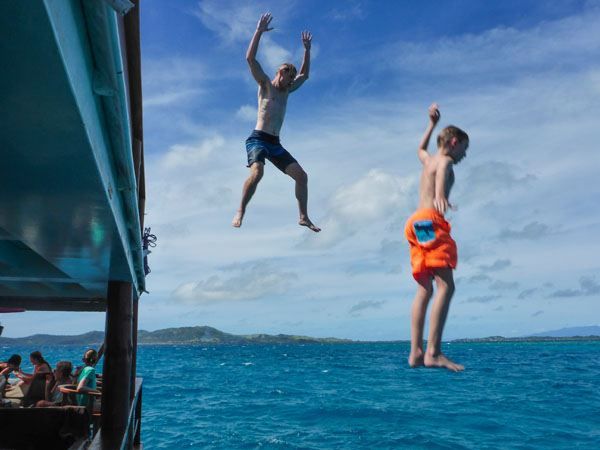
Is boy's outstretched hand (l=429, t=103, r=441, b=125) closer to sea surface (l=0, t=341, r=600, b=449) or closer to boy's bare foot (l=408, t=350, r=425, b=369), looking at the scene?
boy's bare foot (l=408, t=350, r=425, b=369)

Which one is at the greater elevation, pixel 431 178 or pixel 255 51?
pixel 255 51

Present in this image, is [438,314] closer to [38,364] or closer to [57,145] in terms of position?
[57,145]

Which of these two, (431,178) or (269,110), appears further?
(269,110)

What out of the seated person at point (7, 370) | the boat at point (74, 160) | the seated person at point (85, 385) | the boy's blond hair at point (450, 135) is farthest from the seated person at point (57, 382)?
the boy's blond hair at point (450, 135)

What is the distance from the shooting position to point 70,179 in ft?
15.2

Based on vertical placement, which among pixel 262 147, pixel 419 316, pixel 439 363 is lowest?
pixel 439 363

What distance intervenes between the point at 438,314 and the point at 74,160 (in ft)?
10.0

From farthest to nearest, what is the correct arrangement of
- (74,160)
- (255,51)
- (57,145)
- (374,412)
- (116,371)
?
(374,412), (116,371), (74,160), (57,145), (255,51)

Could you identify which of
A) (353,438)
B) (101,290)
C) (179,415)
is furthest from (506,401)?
(101,290)

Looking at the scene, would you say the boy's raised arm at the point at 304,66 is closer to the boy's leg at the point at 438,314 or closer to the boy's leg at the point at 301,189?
the boy's leg at the point at 301,189

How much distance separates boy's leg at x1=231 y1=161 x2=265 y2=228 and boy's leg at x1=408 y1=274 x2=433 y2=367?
1.10m

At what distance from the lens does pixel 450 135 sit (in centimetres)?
212

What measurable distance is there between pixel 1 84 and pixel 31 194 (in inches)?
94.4

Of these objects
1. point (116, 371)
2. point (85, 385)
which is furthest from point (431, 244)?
point (85, 385)
